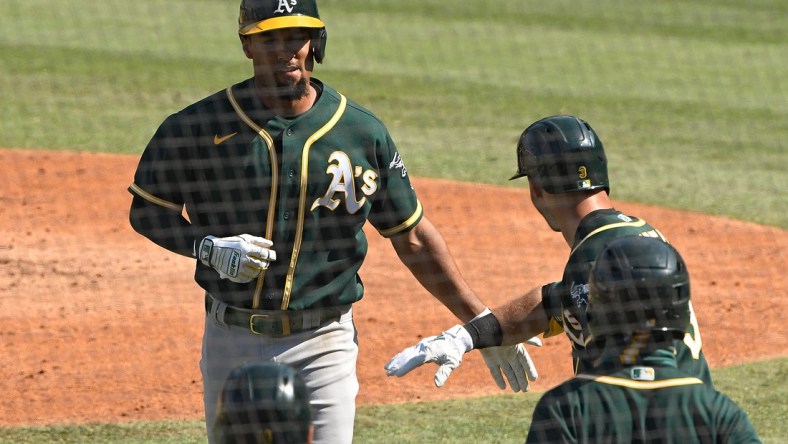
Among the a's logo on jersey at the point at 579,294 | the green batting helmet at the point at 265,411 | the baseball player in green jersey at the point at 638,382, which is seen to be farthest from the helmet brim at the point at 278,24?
the green batting helmet at the point at 265,411

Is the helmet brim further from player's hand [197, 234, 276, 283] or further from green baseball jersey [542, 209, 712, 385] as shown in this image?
green baseball jersey [542, 209, 712, 385]

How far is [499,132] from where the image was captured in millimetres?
14156

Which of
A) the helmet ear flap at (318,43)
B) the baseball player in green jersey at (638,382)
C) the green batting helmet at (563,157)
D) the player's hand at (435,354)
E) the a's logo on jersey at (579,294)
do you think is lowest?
the player's hand at (435,354)

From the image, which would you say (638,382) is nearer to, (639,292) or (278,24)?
(639,292)

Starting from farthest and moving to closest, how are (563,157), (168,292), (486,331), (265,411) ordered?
(168,292) < (486,331) < (563,157) < (265,411)

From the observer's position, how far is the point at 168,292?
28.7 feet

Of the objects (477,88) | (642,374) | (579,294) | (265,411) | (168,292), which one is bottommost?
(477,88)

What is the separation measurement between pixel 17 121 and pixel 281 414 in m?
11.9

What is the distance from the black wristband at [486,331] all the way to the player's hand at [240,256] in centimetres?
68

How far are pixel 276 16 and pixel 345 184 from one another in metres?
0.60

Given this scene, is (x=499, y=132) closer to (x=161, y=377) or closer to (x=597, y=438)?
(x=161, y=377)

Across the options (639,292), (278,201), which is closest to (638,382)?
(639,292)

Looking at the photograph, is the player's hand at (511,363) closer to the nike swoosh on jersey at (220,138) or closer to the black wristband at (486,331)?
the black wristband at (486,331)

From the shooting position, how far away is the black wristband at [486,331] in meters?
4.18
